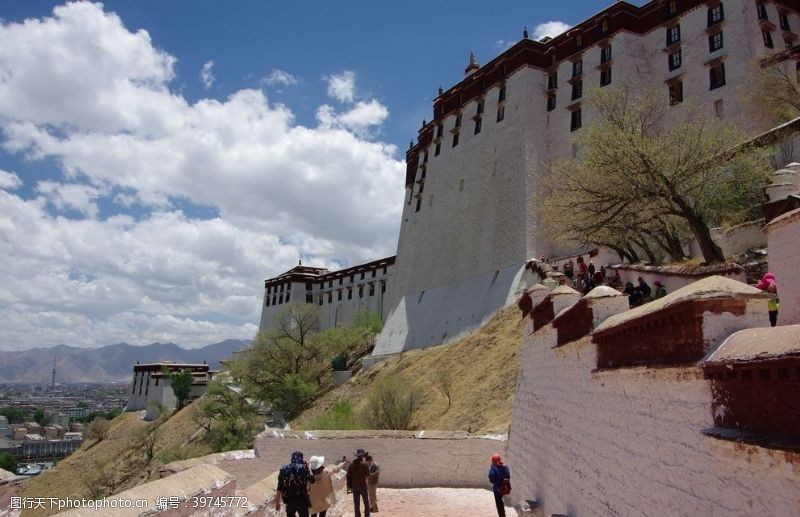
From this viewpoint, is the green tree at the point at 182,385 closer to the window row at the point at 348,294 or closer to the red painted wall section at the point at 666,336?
the window row at the point at 348,294

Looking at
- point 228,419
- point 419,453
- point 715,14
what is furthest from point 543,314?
point 228,419

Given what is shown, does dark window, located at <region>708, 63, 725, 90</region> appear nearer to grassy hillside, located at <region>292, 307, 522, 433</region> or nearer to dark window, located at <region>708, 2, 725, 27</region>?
dark window, located at <region>708, 2, 725, 27</region>

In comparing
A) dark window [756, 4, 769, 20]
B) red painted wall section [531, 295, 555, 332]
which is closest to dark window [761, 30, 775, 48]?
dark window [756, 4, 769, 20]

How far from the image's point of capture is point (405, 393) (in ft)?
62.0

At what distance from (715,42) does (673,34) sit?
8.41 ft

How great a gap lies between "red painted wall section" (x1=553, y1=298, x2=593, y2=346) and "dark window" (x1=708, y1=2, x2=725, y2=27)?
24035 mm

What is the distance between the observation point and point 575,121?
1182 inches

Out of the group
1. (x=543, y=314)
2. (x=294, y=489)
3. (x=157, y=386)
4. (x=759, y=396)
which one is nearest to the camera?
(x=759, y=396)

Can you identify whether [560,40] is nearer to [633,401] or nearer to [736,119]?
[736,119]

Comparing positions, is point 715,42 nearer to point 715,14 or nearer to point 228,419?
point 715,14

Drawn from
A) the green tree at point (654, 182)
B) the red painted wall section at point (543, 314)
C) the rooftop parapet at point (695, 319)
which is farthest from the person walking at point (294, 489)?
the green tree at point (654, 182)

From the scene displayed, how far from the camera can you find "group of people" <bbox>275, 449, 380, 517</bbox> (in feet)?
18.9

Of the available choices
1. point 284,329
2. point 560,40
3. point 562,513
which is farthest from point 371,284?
point 562,513

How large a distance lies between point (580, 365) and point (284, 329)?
32488mm
